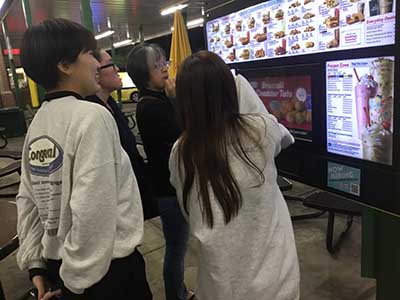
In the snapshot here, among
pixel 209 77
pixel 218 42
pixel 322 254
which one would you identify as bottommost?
pixel 322 254

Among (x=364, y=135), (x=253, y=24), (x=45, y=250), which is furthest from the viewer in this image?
(x=253, y=24)

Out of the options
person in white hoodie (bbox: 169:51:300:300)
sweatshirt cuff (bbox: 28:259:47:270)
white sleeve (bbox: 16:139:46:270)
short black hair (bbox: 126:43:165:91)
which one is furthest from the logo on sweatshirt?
short black hair (bbox: 126:43:165:91)

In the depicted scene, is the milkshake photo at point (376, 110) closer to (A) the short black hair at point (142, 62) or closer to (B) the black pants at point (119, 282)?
(A) the short black hair at point (142, 62)

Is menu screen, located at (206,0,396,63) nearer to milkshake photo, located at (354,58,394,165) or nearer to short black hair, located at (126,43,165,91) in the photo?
Result: milkshake photo, located at (354,58,394,165)

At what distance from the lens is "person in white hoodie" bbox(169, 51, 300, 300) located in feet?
3.69

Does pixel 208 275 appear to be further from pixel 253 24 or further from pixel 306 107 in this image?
pixel 253 24

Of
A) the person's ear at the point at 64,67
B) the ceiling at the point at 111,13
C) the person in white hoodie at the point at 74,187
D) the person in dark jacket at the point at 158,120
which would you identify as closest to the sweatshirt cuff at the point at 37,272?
the person in white hoodie at the point at 74,187

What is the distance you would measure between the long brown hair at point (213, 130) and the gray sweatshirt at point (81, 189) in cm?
24

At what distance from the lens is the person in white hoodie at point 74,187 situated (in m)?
0.88

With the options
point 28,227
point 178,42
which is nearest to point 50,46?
point 28,227

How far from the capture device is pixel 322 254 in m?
2.77

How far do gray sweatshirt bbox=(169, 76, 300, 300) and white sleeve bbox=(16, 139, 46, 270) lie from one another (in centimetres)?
47

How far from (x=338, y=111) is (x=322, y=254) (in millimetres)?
1532

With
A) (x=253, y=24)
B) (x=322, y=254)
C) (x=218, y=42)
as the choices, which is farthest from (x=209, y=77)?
(x=322, y=254)
